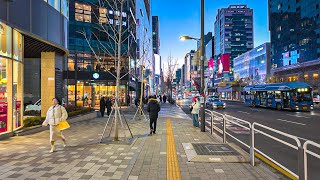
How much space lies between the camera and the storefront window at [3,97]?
11.6 meters

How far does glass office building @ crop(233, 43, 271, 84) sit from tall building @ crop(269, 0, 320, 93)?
2887mm

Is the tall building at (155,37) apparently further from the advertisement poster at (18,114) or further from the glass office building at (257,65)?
the advertisement poster at (18,114)

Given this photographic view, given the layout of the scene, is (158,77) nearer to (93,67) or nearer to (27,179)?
(93,67)

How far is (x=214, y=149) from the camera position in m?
8.85

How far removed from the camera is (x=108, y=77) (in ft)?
131

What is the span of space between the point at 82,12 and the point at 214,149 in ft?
131

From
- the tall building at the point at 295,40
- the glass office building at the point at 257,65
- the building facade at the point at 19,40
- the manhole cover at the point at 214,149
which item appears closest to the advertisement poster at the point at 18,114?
the building facade at the point at 19,40

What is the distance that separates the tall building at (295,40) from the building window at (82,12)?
179 feet

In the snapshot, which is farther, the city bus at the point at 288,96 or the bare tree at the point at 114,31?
the city bus at the point at 288,96

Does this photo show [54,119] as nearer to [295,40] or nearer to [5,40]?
[5,40]

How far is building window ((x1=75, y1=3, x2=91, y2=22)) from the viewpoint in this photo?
1726 inches

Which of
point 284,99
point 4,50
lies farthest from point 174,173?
point 284,99

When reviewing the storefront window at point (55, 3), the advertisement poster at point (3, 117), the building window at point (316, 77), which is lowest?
the advertisement poster at point (3, 117)

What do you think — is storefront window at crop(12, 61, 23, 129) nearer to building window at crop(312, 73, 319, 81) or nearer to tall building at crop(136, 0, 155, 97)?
tall building at crop(136, 0, 155, 97)
